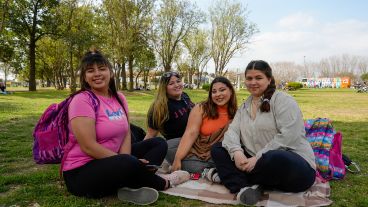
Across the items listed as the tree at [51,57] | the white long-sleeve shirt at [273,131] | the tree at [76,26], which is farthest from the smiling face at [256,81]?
the tree at [51,57]

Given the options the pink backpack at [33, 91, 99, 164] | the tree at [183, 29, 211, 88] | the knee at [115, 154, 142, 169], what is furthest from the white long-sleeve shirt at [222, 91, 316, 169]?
the tree at [183, 29, 211, 88]

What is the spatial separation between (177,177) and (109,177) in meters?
0.97

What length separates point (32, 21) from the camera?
31062 mm

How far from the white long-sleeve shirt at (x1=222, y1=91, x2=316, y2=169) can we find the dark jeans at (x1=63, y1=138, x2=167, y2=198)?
3.21 ft

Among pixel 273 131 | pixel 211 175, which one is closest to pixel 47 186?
pixel 211 175

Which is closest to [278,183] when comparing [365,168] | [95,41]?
[365,168]

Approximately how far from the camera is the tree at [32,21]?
30.2m

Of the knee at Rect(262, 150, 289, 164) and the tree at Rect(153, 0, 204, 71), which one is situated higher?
the tree at Rect(153, 0, 204, 71)

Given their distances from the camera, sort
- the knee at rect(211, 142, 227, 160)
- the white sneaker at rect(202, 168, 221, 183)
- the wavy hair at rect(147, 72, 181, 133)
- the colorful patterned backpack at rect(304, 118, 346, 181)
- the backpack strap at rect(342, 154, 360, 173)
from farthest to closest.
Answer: the wavy hair at rect(147, 72, 181, 133), the backpack strap at rect(342, 154, 360, 173), the colorful patterned backpack at rect(304, 118, 346, 181), the white sneaker at rect(202, 168, 221, 183), the knee at rect(211, 142, 227, 160)

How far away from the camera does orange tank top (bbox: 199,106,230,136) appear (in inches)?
164

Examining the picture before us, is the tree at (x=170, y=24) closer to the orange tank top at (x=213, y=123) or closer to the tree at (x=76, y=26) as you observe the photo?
the tree at (x=76, y=26)

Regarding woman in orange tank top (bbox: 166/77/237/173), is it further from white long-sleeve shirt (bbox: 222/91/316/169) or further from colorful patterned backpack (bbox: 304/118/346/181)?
colorful patterned backpack (bbox: 304/118/346/181)

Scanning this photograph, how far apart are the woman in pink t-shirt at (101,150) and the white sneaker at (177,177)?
0.75ft

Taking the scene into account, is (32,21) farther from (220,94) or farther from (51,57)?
(220,94)
